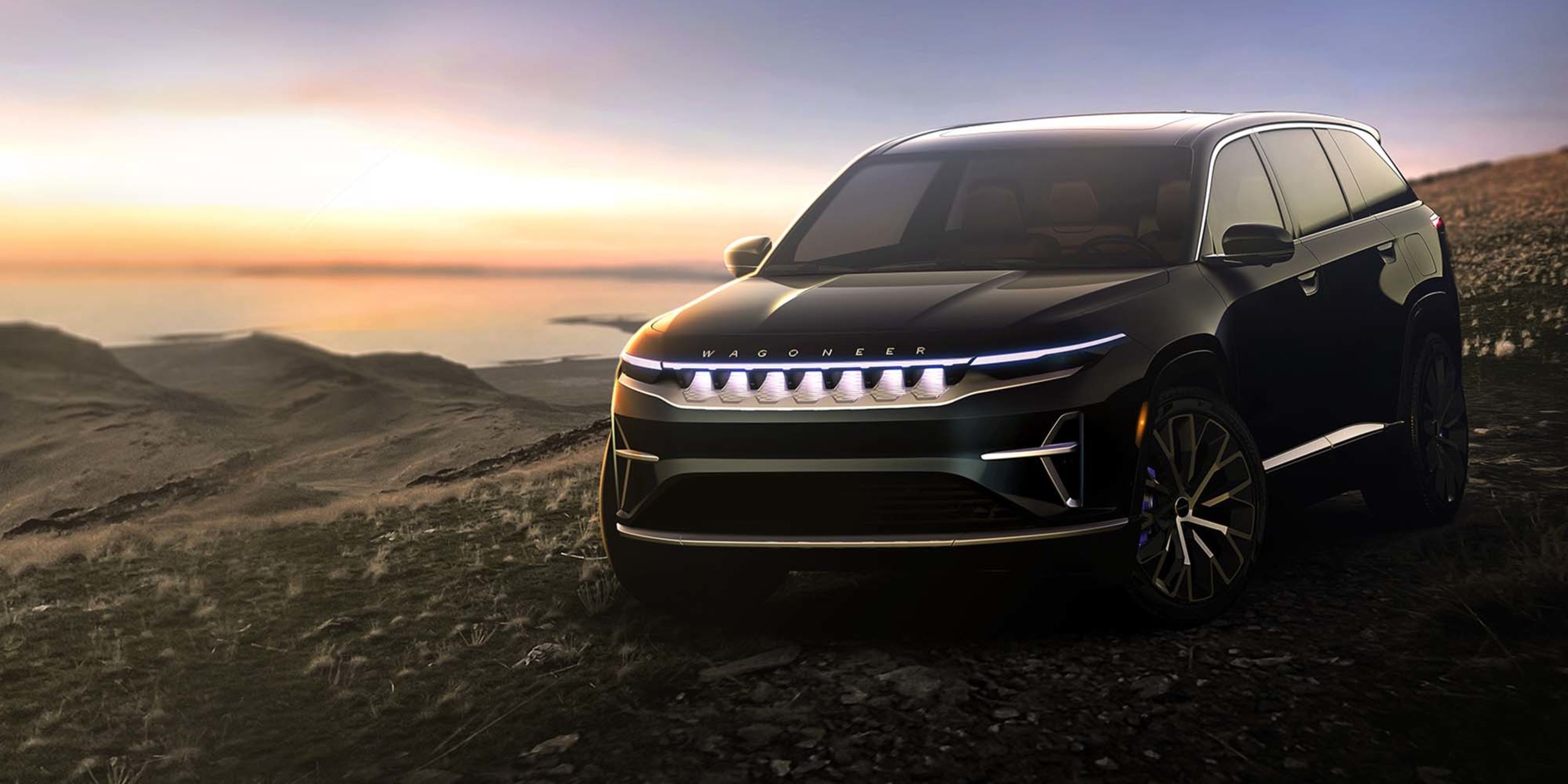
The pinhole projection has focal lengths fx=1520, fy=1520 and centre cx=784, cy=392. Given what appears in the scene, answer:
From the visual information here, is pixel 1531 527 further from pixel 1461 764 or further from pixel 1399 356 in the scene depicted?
pixel 1461 764

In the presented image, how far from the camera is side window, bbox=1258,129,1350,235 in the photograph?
22.5 ft

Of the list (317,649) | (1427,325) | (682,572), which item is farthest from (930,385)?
(1427,325)

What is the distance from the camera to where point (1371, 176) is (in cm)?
778

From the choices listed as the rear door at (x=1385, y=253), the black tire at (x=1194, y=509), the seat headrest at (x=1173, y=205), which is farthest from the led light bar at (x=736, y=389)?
the rear door at (x=1385, y=253)

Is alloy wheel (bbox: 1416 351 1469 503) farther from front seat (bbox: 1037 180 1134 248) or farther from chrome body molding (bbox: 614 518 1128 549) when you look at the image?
chrome body molding (bbox: 614 518 1128 549)

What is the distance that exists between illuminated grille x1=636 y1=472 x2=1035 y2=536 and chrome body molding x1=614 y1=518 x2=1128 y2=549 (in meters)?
0.02

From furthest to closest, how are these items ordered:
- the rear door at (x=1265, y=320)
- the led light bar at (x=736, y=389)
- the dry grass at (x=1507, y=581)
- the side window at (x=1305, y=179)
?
the side window at (x=1305, y=179) → the rear door at (x=1265, y=320) → the dry grass at (x=1507, y=581) → the led light bar at (x=736, y=389)

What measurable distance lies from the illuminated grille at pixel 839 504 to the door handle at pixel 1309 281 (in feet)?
7.48

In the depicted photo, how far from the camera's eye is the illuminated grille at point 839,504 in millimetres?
4930

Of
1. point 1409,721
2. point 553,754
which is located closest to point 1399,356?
point 1409,721

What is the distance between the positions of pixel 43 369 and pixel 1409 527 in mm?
155295

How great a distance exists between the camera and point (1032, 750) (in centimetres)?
436

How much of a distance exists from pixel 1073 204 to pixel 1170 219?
0.57 metres

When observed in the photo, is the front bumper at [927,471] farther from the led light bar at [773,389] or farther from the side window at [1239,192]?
the side window at [1239,192]
